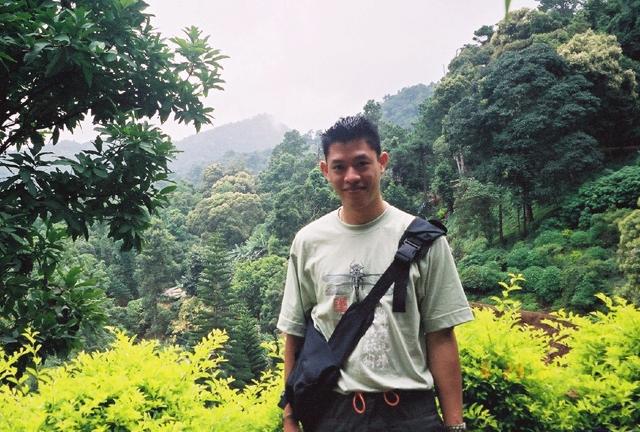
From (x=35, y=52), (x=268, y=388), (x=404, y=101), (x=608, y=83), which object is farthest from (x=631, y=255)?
(x=404, y=101)

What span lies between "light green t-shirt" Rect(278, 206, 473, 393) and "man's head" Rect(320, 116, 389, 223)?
0.20 ft

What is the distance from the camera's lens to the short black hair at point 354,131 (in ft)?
4.66

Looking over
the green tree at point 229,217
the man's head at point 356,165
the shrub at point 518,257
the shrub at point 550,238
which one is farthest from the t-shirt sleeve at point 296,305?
the green tree at point 229,217

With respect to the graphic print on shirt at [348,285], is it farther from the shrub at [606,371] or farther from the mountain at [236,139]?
the mountain at [236,139]

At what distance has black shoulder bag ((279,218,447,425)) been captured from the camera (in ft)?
4.31

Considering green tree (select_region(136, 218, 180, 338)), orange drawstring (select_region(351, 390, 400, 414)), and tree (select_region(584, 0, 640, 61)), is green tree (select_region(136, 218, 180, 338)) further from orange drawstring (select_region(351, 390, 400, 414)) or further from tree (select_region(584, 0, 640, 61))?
orange drawstring (select_region(351, 390, 400, 414))

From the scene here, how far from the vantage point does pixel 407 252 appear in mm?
1312

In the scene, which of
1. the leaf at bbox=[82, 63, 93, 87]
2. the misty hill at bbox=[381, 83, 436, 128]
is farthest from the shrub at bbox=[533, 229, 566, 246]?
the misty hill at bbox=[381, 83, 436, 128]

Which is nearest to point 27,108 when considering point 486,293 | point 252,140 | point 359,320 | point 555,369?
point 359,320

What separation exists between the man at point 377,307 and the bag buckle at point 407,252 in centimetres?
5

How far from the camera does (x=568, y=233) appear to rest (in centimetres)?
1617

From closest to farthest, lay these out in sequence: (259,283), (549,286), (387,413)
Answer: (387,413) < (549,286) < (259,283)

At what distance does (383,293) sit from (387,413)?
341mm

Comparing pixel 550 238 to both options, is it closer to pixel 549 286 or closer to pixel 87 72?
pixel 549 286
